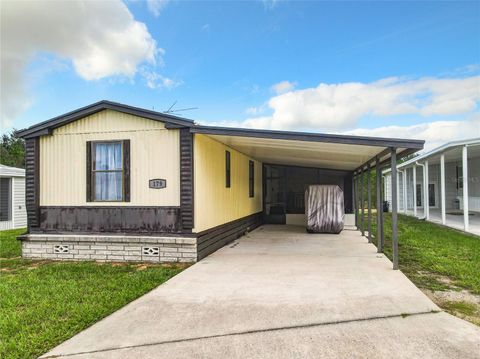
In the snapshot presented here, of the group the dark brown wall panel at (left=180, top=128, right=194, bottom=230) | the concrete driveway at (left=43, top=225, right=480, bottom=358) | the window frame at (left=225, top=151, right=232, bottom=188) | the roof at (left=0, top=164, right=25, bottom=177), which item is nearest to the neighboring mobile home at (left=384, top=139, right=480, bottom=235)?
the window frame at (left=225, top=151, right=232, bottom=188)

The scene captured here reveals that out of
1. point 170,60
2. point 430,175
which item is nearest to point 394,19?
point 430,175

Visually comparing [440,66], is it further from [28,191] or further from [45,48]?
[28,191]

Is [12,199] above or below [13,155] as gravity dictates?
below

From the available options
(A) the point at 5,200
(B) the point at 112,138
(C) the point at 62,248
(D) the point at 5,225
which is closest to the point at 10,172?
(A) the point at 5,200

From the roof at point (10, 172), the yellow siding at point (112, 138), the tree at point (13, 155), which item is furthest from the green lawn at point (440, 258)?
the tree at point (13, 155)

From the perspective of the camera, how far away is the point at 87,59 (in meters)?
14.6

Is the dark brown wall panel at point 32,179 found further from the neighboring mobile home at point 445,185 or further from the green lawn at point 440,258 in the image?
the neighboring mobile home at point 445,185

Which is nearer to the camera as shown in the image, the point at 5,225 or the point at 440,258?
the point at 440,258

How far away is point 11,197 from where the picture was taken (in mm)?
12164

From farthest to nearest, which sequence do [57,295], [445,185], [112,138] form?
[445,185]
[112,138]
[57,295]

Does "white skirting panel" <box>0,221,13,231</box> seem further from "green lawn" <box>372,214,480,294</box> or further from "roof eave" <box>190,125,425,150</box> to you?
"green lawn" <box>372,214,480,294</box>

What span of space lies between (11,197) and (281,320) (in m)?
12.5

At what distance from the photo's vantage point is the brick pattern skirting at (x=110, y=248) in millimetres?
6246

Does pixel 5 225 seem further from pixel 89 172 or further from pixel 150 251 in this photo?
pixel 150 251
